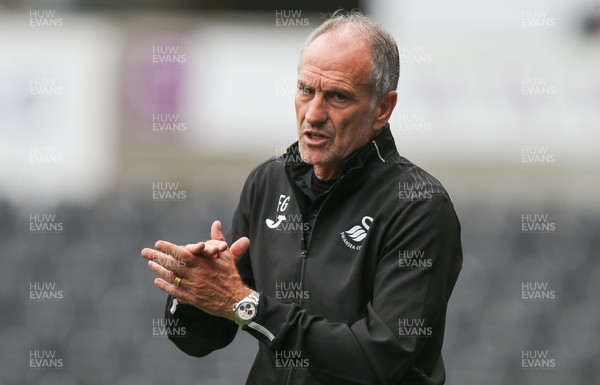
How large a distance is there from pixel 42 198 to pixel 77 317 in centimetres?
76

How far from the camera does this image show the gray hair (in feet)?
7.89

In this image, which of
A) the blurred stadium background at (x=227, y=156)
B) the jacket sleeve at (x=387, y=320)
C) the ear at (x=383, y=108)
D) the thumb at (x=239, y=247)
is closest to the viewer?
the jacket sleeve at (x=387, y=320)

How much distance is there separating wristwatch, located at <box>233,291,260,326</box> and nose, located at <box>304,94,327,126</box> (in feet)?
1.39

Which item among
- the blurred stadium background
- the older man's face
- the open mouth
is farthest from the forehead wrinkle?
the blurred stadium background

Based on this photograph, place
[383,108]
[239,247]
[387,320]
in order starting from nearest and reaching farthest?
1. [387,320]
2. [239,247]
3. [383,108]

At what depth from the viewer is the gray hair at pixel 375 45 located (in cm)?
240

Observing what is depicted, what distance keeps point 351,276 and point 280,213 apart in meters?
0.29

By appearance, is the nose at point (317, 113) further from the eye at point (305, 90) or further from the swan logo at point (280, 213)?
the swan logo at point (280, 213)

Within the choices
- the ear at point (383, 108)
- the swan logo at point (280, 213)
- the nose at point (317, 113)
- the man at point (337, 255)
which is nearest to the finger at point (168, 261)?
the man at point (337, 255)

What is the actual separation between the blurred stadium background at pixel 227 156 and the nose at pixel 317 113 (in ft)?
9.44

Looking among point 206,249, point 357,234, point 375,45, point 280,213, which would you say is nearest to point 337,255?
point 357,234

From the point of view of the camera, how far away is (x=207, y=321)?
99.7 inches

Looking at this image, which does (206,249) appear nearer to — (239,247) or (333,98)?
(239,247)

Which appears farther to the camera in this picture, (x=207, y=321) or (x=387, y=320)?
(x=207, y=321)
